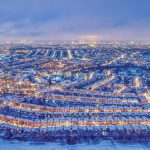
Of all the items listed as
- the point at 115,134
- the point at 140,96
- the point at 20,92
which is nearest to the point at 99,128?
the point at 115,134

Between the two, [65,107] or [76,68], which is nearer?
[65,107]

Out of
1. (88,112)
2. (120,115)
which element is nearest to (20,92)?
(88,112)

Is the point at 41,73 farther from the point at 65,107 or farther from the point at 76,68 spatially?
the point at 65,107

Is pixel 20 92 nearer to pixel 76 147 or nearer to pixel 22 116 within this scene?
pixel 22 116

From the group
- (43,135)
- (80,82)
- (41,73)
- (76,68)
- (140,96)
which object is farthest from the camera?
(76,68)

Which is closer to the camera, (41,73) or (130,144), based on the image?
(130,144)

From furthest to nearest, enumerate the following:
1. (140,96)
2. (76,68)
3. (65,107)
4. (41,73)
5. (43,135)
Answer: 1. (76,68)
2. (41,73)
3. (140,96)
4. (65,107)
5. (43,135)

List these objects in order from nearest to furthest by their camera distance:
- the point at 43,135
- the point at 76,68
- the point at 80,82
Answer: the point at 43,135, the point at 80,82, the point at 76,68

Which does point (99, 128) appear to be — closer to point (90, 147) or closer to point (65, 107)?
point (90, 147)

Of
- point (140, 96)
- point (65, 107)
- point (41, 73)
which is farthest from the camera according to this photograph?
point (41, 73)
